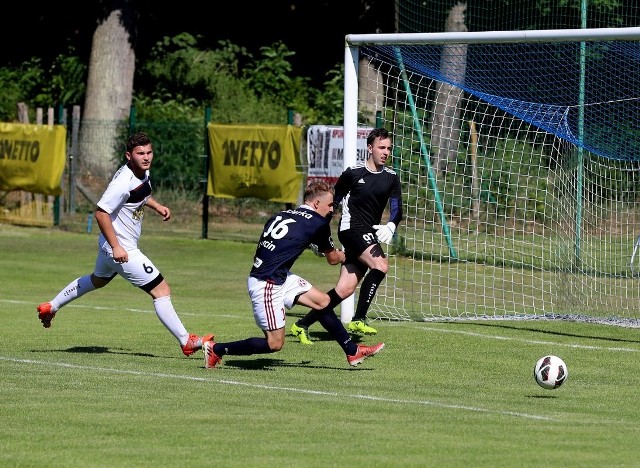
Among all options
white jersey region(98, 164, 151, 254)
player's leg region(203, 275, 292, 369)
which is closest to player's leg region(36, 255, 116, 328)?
white jersey region(98, 164, 151, 254)

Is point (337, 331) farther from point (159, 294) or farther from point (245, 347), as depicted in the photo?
point (159, 294)

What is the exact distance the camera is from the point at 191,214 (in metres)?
27.3

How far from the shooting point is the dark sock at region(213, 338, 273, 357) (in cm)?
1089

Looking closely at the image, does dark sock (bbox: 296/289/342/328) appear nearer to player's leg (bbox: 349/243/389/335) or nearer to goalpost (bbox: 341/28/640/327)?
player's leg (bbox: 349/243/389/335)

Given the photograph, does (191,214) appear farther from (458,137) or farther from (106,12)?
(458,137)

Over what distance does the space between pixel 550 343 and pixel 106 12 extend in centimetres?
2101

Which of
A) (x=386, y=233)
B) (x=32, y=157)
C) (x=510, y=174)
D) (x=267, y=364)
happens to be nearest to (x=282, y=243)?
(x=267, y=364)

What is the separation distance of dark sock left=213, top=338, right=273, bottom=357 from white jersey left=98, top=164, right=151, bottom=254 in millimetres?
1468

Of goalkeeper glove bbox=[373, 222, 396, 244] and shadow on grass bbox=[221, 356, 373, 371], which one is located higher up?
goalkeeper glove bbox=[373, 222, 396, 244]

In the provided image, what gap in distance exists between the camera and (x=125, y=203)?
1188 centimetres

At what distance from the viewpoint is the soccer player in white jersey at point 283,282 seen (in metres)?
10.9

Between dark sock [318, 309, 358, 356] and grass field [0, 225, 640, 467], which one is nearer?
grass field [0, 225, 640, 467]

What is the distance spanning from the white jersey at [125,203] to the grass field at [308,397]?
1055 mm

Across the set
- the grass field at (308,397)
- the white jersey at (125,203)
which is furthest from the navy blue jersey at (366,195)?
the white jersey at (125,203)
